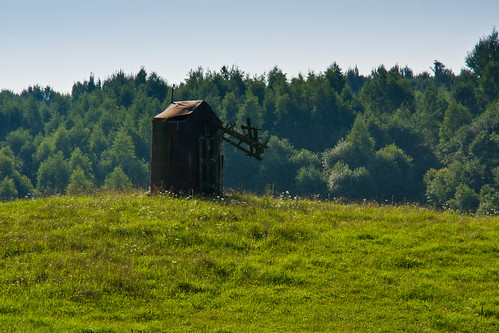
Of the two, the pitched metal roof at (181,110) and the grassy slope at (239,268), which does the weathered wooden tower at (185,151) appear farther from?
the grassy slope at (239,268)

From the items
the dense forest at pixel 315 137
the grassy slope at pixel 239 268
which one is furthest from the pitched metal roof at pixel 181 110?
the dense forest at pixel 315 137

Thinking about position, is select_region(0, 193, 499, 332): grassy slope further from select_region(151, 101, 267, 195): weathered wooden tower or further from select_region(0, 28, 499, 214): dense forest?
select_region(0, 28, 499, 214): dense forest

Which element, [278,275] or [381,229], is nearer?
[278,275]

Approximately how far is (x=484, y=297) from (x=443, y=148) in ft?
280

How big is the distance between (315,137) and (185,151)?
87.6 m

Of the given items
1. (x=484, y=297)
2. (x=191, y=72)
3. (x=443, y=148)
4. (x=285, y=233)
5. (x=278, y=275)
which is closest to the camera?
(x=484, y=297)

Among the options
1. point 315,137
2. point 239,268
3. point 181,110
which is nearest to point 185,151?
point 181,110

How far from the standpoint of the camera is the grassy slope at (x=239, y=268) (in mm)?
9969

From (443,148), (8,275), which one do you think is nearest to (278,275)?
(8,275)

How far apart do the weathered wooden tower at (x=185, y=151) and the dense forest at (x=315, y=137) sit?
53312 millimetres

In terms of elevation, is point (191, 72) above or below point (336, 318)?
above

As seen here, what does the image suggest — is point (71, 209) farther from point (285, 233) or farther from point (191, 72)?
point (191, 72)

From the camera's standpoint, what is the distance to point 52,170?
96938 mm

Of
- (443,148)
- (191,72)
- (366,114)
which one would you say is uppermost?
(191,72)
